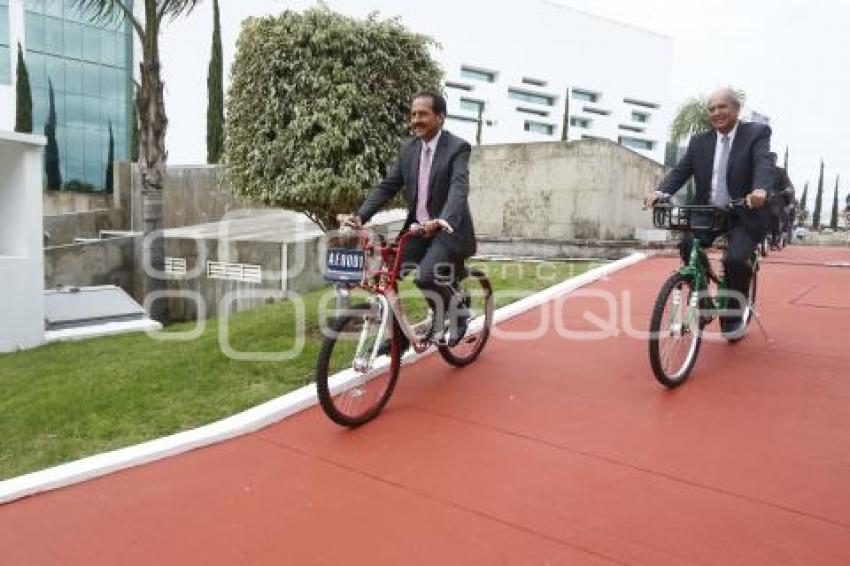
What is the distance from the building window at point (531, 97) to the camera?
56.5 meters

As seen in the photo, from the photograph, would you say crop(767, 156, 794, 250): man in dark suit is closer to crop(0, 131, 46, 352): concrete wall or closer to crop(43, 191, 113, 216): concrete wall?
crop(0, 131, 46, 352): concrete wall

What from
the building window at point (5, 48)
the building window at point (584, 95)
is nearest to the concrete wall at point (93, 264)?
the building window at point (5, 48)

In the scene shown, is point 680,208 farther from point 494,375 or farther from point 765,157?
point 494,375

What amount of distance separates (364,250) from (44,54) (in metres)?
30.0

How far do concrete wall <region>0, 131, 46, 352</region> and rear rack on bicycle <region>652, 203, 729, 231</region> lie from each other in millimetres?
7864

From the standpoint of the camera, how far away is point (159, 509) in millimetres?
3055

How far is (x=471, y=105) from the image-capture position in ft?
177

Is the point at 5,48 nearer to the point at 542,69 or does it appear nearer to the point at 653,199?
the point at 653,199

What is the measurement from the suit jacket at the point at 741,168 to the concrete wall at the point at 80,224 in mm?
15568

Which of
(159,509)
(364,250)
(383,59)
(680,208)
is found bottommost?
(159,509)

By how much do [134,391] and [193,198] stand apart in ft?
41.7

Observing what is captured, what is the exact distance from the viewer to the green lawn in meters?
4.06

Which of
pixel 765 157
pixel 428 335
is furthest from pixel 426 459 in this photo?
pixel 765 157

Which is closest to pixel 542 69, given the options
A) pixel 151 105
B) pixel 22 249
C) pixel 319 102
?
pixel 151 105
